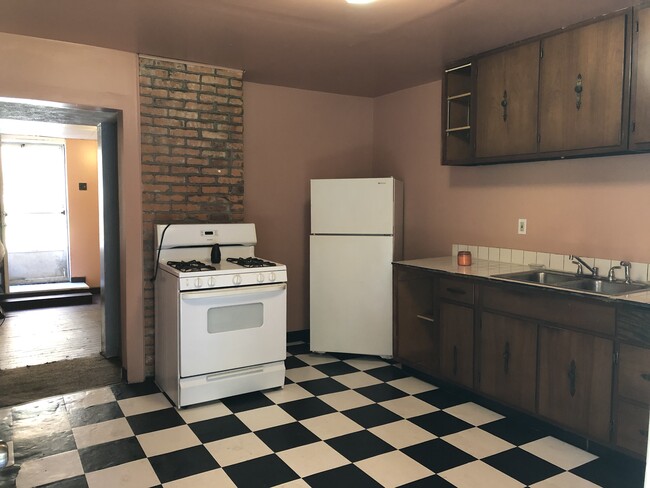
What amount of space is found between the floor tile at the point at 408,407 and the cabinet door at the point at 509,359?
369 millimetres

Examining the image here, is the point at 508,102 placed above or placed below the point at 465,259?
above

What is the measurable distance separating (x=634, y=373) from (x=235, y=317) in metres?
2.22

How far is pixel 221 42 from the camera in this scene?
10.9 feet

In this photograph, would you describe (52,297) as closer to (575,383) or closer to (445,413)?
(445,413)

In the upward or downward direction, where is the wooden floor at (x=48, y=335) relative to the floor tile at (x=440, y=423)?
upward

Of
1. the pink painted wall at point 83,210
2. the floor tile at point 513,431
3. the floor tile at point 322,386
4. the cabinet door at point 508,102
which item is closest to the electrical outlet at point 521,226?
the cabinet door at point 508,102

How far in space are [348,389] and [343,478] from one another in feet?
3.77

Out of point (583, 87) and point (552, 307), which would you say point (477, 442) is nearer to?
point (552, 307)

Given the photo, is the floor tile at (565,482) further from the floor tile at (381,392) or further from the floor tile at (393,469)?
the floor tile at (381,392)

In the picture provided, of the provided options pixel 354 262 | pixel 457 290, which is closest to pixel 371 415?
pixel 457 290

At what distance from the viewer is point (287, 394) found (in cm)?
346

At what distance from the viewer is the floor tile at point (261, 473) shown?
93.7 inches

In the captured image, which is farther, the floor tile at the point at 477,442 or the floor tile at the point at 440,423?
the floor tile at the point at 440,423

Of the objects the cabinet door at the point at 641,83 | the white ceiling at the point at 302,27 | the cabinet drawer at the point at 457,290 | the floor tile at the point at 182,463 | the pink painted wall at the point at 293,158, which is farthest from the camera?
the pink painted wall at the point at 293,158
